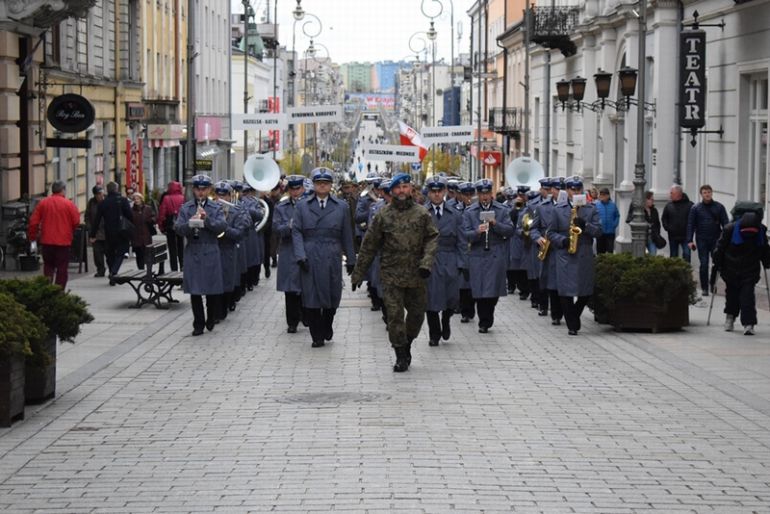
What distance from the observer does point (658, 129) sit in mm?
32875

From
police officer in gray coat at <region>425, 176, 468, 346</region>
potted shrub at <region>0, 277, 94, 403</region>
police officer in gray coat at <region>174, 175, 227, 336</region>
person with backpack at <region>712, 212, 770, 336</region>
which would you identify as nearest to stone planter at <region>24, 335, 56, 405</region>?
potted shrub at <region>0, 277, 94, 403</region>

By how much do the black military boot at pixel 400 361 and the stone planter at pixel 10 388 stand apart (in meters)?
4.08

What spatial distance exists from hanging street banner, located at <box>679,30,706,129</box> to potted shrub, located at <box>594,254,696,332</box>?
10.3 m

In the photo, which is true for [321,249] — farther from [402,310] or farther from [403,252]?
[402,310]

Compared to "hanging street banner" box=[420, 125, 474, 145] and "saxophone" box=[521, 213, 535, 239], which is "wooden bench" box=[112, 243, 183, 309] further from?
"hanging street banner" box=[420, 125, 474, 145]

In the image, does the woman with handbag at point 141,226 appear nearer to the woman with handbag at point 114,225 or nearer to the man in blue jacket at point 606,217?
the woman with handbag at point 114,225

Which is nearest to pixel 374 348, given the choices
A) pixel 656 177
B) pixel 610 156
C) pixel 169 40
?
pixel 656 177

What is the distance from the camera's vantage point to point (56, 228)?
21.6m

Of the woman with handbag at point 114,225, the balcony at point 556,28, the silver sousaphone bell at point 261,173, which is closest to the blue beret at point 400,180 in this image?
the woman with handbag at point 114,225

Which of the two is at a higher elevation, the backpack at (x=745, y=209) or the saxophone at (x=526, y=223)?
the backpack at (x=745, y=209)

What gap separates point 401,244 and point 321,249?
7.74ft

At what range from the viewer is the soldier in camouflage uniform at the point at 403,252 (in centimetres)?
1453

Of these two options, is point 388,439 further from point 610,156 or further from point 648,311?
point 610,156

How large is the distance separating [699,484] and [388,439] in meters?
2.28
